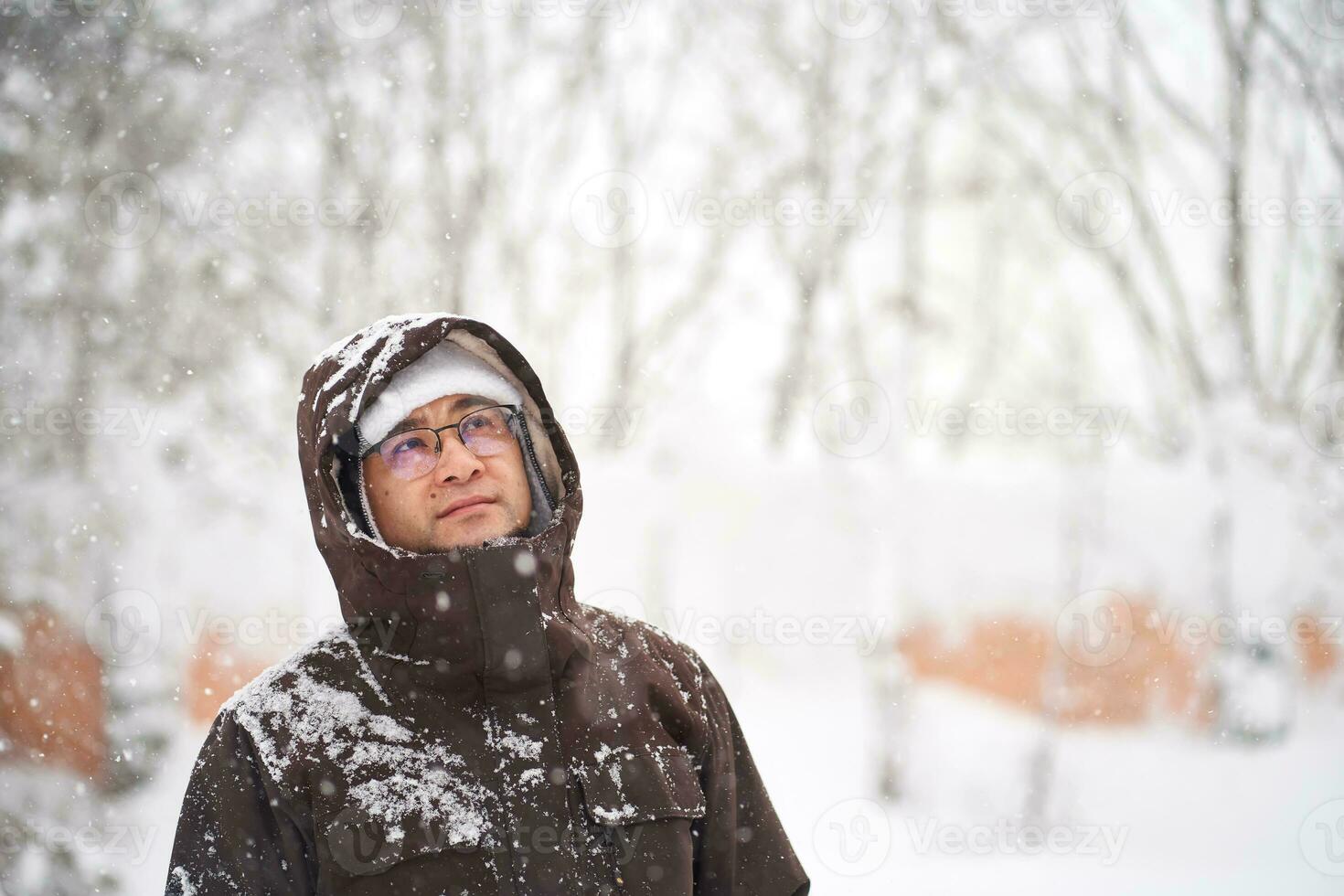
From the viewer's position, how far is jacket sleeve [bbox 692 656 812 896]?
1.81m

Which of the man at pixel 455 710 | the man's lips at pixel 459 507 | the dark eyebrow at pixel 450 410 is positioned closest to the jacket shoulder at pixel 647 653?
the man at pixel 455 710

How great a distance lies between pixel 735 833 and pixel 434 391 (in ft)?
3.65

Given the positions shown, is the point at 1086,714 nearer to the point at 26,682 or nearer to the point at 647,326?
the point at 647,326

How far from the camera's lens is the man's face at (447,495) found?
1783 mm

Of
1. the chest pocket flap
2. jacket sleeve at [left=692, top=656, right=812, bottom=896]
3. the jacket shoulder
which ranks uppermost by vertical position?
the jacket shoulder

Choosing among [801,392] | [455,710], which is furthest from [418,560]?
[801,392]

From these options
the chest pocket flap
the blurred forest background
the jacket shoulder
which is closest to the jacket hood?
the jacket shoulder

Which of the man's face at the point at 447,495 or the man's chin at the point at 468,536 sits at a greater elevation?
the man's face at the point at 447,495

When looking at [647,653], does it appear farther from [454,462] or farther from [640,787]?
[454,462]

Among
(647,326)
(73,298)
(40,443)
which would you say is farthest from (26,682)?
(647,326)

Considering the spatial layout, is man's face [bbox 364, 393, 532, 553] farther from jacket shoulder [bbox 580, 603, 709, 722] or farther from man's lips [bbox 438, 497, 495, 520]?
jacket shoulder [bbox 580, 603, 709, 722]

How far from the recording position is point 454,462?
181 centimetres

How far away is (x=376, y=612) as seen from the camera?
168cm

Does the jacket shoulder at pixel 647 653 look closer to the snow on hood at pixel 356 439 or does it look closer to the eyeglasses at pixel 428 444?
the snow on hood at pixel 356 439
